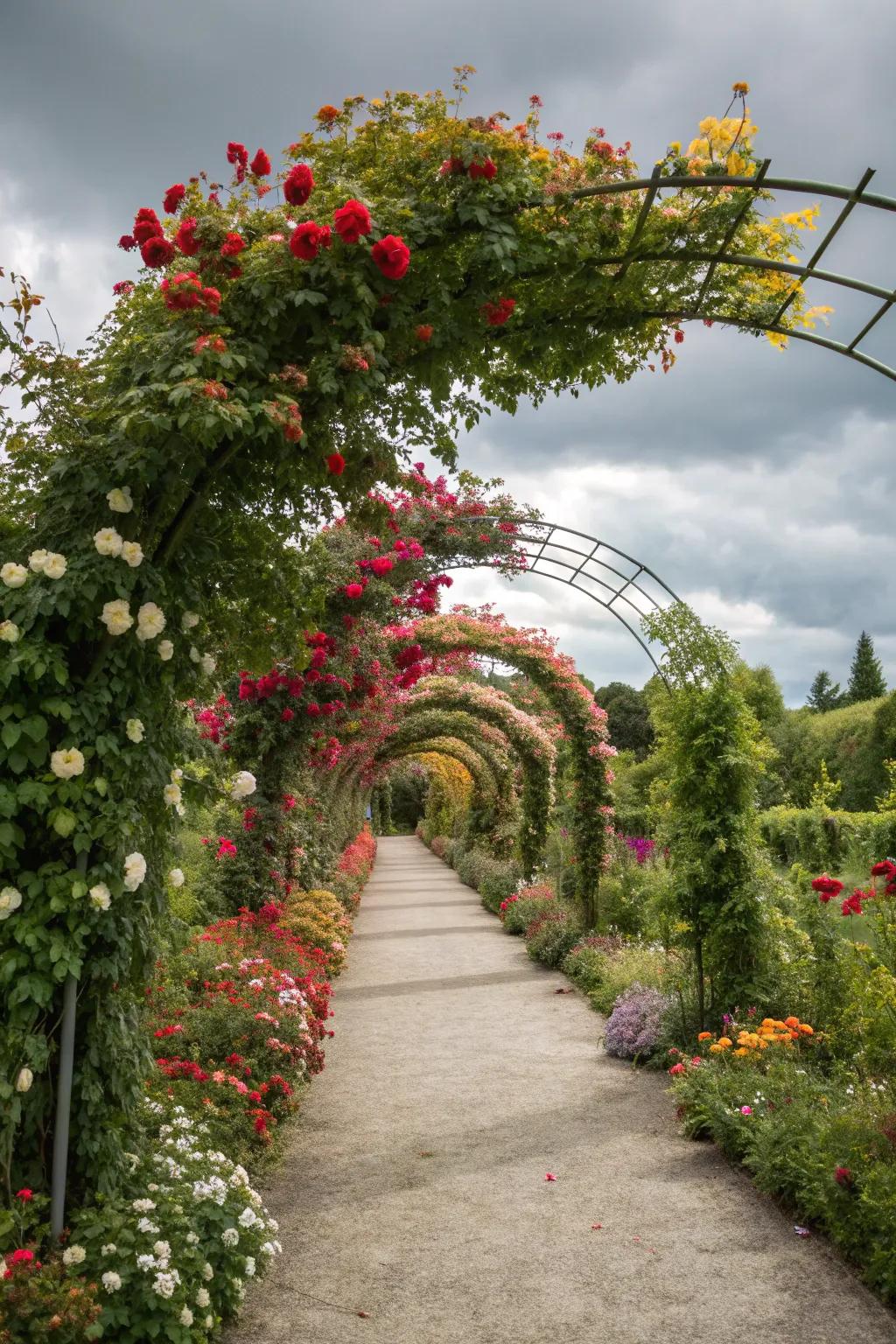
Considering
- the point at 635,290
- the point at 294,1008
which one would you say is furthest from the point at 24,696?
the point at 294,1008

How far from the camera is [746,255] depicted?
3.77 metres

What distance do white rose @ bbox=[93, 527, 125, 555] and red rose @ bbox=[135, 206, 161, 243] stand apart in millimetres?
1025

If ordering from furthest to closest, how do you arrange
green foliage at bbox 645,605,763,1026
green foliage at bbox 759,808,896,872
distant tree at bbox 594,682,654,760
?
distant tree at bbox 594,682,654,760 < green foliage at bbox 759,808,896,872 < green foliage at bbox 645,605,763,1026

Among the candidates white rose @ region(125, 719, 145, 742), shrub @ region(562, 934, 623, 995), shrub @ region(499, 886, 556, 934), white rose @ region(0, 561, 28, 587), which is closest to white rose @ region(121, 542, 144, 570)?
white rose @ region(0, 561, 28, 587)

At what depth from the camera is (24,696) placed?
3.10 m

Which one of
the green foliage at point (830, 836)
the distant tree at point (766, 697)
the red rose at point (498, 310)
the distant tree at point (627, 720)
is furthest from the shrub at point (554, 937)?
the distant tree at point (627, 720)

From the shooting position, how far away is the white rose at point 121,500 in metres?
3.18

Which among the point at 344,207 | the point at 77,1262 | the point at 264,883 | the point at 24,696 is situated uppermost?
the point at 344,207

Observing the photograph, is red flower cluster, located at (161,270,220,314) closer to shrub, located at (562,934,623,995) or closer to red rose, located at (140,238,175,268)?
red rose, located at (140,238,175,268)

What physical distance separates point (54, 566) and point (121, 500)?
0.99 ft

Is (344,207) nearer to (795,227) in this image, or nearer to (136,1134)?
(795,227)

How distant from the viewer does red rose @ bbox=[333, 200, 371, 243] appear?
3078 millimetres

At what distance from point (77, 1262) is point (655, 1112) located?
3506mm

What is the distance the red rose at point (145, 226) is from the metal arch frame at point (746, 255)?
1290 mm
